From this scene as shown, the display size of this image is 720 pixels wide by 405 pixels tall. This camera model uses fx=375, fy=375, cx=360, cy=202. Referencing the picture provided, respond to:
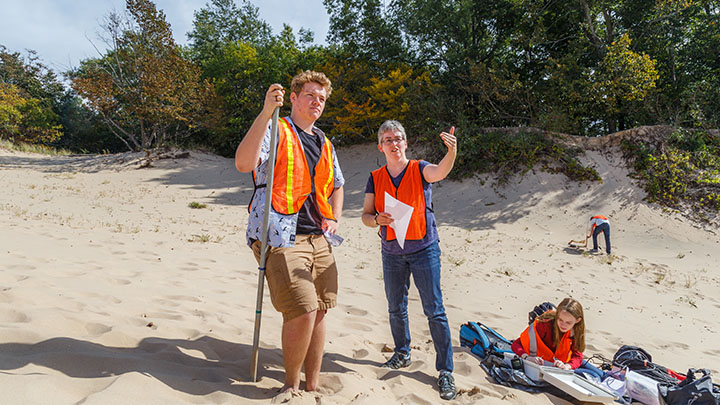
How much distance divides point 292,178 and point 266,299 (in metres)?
2.56

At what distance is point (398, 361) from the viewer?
3047 millimetres

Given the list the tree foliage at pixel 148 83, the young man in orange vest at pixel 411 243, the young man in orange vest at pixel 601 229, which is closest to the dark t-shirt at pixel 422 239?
the young man in orange vest at pixel 411 243

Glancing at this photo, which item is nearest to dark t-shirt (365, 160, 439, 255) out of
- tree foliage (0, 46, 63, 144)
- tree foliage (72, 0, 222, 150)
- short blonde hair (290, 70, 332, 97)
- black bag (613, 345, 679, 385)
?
short blonde hair (290, 70, 332, 97)

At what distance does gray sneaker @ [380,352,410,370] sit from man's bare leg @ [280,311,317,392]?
3.36 feet

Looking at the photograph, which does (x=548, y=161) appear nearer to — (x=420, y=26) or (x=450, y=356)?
(x=420, y=26)

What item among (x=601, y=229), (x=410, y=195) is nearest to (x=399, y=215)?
(x=410, y=195)

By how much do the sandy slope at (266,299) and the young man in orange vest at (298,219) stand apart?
0.38 metres

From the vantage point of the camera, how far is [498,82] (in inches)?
572

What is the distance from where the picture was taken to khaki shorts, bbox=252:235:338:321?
217 cm

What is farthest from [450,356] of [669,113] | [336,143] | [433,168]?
[336,143]

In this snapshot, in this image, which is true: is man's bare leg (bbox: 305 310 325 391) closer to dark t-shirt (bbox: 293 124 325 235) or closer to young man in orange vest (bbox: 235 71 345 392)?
young man in orange vest (bbox: 235 71 345 392)

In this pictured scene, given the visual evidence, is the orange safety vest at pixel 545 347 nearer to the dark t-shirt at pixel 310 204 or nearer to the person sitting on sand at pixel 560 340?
the person sitting on sand at pixel 560 340

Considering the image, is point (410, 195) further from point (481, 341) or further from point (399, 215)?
point (481, 341)

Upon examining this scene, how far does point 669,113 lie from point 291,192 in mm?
16516
